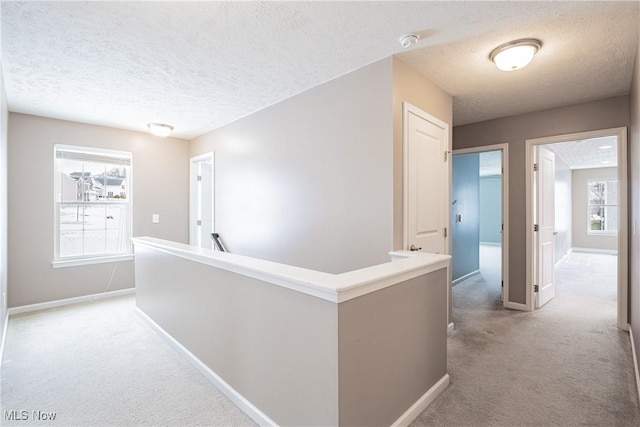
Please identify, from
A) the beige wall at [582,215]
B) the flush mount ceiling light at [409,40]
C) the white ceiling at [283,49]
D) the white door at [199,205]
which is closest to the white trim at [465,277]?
the white ceiling at [283,49]

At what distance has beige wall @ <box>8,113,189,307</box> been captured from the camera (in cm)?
375

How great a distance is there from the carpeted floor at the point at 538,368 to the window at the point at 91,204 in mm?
4644

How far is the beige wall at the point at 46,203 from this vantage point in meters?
3.75

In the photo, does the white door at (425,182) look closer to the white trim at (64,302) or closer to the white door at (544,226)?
the white door at (544,226)

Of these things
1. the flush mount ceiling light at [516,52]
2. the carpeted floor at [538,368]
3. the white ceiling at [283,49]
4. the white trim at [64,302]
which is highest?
the white ceiling at [283,49]

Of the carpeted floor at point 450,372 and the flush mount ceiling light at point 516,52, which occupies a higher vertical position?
the flush mount ceiling light at point 516,52

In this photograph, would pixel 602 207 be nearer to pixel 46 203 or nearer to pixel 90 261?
pixel 90 261

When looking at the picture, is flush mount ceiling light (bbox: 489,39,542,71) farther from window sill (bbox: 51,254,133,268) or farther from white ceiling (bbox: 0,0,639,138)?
window sill (bbox: 51,254,133,268)

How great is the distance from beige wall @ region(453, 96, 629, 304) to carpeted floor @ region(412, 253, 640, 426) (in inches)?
23.0

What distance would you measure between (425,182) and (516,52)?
1134 millimetres

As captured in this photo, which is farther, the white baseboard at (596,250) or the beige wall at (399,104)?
the white baseboard at (596,250)

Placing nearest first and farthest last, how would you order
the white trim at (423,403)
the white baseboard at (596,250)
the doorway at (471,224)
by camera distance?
the white trim at (423,403), the doorway at (471,224), the white baseboard at (596,250)

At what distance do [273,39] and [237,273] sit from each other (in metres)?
1.64

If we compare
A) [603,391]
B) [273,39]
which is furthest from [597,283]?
[273,39]
